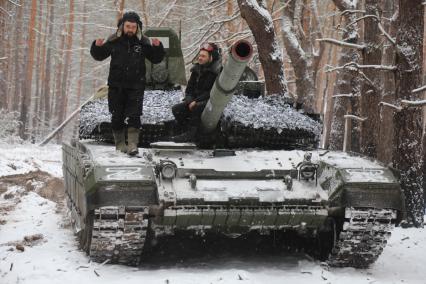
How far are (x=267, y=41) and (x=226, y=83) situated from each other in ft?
19.9

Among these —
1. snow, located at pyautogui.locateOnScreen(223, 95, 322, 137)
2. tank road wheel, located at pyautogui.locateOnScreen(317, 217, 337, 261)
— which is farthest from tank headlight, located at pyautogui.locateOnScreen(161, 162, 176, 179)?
tank road wheel, located at pyautogui.locateOnScreen(317, 217, 337, 261)

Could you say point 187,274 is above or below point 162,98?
below

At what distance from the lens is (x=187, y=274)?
5.98 m

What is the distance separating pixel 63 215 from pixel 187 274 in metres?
4.04

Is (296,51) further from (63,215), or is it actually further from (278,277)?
(278,277)

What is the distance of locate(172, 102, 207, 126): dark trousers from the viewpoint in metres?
7.24

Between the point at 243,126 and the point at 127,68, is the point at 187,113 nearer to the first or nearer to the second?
the point at 243,126

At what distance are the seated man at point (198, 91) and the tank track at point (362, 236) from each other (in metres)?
1.99

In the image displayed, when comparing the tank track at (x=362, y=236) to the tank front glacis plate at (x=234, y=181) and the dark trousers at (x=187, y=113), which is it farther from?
the dark trousers at (x=187, y=113)

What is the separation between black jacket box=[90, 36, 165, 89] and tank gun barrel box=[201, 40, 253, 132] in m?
0.80

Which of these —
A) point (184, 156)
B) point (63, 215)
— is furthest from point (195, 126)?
point (63, 215)

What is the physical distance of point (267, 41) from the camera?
40.0ft

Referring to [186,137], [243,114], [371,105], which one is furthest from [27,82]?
[243,114]

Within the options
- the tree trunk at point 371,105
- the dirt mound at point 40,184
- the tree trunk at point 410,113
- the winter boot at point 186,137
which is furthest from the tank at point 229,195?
the dirt mound at point 40,184
